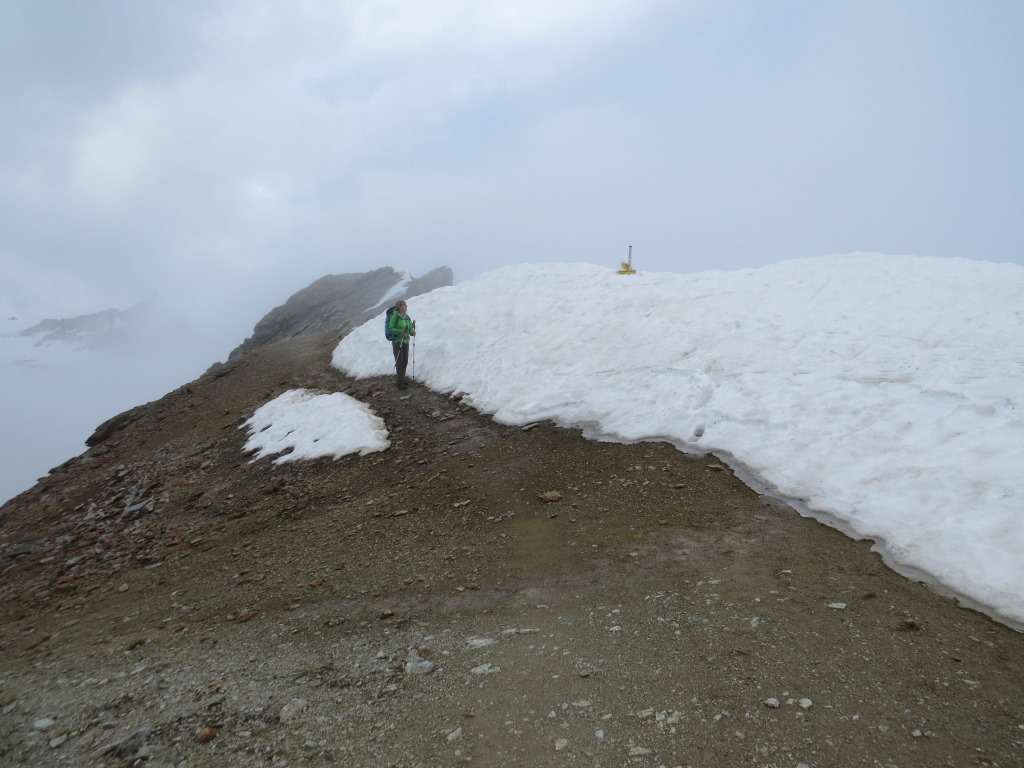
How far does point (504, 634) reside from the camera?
6.00 m

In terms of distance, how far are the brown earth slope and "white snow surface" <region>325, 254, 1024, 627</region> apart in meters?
0.65

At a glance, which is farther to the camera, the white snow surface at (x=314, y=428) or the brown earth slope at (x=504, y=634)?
the white snow surface at (x=314, y=428)

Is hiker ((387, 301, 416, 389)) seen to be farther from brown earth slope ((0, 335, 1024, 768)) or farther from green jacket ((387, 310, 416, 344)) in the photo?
brown earth slope ((0, 335, 1024, 768))

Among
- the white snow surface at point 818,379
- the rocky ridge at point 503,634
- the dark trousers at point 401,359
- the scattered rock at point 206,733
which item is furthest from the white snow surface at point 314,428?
the scattered rock at point 206,733

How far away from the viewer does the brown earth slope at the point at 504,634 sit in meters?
4.38

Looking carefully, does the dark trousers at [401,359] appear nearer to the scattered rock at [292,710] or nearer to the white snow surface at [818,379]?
the white snow surface at [818,379]

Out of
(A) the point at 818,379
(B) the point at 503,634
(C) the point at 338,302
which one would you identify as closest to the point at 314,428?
(B) the point at 503,634

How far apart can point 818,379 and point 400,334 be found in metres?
11.0

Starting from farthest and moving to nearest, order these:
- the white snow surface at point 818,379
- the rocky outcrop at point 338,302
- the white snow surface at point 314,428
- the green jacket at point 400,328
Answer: the rocky outcrop at point 338,302
the green jacket at point 400,328
the white snow surface at point 314,428
the white snow surface at point 818,379

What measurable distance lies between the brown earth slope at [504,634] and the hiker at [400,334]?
5.48m

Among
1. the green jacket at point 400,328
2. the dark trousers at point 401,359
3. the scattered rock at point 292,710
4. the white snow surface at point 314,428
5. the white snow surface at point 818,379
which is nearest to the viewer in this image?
the scattered rock at point 292,710

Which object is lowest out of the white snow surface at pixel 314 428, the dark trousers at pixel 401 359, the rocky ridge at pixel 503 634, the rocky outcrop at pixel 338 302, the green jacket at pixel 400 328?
the rocky ridge at pixel 503 634

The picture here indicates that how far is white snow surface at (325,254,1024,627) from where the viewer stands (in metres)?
6.62

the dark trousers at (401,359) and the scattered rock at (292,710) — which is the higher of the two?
the dark trousers at (401,359)
